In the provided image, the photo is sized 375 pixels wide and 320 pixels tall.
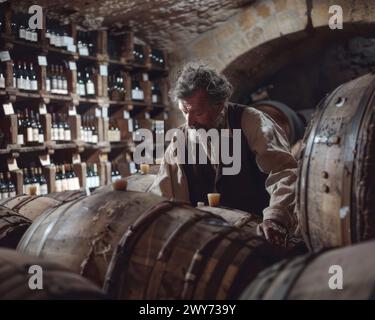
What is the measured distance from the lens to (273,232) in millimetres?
2301

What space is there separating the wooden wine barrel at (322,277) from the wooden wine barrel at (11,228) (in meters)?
1.43

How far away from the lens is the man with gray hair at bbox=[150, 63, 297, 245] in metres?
3.07

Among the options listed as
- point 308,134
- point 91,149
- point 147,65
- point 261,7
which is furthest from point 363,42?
point 308,134

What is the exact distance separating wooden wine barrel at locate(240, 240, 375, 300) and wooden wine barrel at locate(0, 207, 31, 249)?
1434 millimetres

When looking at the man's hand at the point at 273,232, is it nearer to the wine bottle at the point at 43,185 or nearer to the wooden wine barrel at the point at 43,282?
the wooden wine barrel at the point at 43,282

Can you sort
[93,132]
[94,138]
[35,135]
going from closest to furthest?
[35,135] → [94,138] → [93,132]

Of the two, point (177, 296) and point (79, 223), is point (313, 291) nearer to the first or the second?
point (177, 296)

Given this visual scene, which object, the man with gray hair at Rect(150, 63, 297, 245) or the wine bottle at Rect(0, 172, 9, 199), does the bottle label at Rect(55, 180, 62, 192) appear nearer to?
the wine bottle at Rect(0, 172, 9, 199)

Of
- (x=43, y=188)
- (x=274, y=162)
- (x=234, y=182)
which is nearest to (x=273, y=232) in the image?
(x=274, y=162)

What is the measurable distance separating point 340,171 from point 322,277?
0.64 meters

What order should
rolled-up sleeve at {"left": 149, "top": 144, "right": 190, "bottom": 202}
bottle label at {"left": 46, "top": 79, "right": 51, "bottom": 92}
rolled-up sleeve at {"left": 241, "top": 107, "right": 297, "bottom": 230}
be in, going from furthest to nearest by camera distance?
bottle label at {"left": 46, "top": 79, "right": 51, "bottom": 92} < rolled-up sleeve at {"left": 149, "top": 144, "right": 190, "bottom": 202} < rolled-up sleeve at {"left": 241, "top": 107, "right": 297, "bottom": 230}

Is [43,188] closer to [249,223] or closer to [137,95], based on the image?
[137,95]

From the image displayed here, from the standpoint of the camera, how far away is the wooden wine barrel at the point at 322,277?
43.3 inches

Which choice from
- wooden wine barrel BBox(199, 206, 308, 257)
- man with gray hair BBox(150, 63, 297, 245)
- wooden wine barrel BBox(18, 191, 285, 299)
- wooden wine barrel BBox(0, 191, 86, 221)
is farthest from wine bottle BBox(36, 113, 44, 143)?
wooden wine barrel BBox(18, 191, 285, 299)
